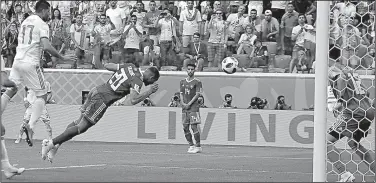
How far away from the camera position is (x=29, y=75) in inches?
512

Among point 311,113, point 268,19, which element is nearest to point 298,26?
point 268,19

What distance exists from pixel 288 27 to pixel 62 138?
37.1ft

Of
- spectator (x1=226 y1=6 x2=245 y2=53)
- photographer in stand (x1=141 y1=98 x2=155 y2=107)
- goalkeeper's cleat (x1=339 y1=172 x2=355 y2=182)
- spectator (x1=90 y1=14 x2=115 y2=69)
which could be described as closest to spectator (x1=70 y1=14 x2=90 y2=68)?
spectator (x1=90 y1=14 x2=115 y2=69)

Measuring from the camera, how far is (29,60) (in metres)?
13.1

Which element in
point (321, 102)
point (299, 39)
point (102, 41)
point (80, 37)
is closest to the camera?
point (321, 102)

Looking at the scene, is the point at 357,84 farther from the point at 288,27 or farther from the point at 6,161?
the point at 288,27

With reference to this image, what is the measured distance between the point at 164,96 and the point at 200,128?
1.78 meters

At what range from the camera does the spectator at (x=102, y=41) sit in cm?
2319

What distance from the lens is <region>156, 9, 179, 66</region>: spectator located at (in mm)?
22719

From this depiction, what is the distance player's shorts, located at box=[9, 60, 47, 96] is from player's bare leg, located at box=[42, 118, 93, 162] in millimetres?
942

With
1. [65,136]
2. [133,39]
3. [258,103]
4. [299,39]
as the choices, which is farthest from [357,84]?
[133,39]

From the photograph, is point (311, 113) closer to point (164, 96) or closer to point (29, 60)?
point (164, 96)

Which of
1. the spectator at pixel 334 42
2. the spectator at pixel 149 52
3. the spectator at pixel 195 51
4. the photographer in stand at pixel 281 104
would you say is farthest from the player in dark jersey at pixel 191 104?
the spectator at pixel 334 42

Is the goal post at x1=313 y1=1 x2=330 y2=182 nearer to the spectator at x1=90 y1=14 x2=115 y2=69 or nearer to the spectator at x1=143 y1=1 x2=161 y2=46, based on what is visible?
the spectator at x1=143 y1=1 x2=161 y2=46
